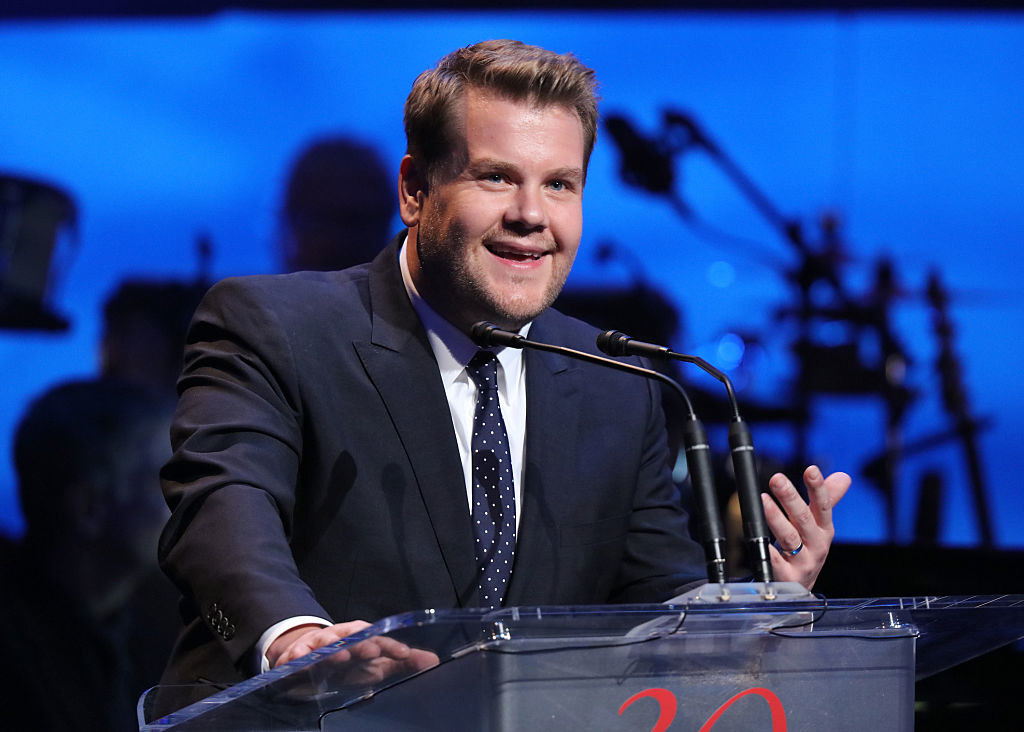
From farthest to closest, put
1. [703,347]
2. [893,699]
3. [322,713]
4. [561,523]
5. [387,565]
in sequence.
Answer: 1. [703,347]
2. [561,523]
3. [387,565]
4. [893,699]
5. [322,713]

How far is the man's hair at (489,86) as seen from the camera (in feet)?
6.73

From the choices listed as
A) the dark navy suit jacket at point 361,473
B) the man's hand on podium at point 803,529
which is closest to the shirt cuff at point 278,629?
the dark navy suit jacket at point 361,473

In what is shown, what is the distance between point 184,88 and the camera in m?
4.09

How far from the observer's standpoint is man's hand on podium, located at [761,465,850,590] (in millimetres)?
1778

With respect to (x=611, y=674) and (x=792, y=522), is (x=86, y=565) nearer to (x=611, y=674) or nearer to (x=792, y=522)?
(x=792, y=522)

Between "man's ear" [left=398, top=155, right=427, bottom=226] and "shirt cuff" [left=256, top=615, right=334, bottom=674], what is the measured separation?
3.17 ft

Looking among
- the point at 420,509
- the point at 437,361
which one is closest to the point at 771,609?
the point at 420,509

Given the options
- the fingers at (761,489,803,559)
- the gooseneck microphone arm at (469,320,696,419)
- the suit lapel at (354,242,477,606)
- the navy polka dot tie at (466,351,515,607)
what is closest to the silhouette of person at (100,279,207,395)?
the suit lapel at (354,242,477,606)

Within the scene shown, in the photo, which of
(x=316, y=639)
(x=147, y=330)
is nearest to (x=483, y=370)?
(x=316, y=639)

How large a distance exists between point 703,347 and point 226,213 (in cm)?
171

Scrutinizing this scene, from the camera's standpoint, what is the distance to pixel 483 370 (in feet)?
7.06

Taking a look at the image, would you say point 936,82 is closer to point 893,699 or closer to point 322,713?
point 893,699

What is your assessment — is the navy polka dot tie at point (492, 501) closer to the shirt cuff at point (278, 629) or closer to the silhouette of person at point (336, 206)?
the shirt cuff at point (278, 629)

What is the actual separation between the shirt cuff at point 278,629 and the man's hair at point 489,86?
972 millimetres
